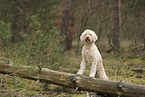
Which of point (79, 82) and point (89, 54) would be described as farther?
point (89, 54)

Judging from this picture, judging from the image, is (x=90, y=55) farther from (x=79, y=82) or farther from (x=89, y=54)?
(x=79, y=82)

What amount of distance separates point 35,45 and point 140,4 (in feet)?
29.7

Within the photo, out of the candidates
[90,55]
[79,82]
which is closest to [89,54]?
[90,55]

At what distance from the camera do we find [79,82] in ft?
14.5

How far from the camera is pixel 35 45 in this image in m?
7.27

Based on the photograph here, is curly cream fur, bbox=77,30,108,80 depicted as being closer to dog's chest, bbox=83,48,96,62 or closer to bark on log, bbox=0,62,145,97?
dog's chest, bbox=83,48,96,62

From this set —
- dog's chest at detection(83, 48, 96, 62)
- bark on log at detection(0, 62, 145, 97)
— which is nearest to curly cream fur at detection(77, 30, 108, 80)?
dog's chest at detection(83, 48, 96, 62)

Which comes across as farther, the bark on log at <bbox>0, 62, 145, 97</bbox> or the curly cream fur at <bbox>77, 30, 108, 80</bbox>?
the curly cream fur at <bbox>77, 30, 108, 80</bbox>

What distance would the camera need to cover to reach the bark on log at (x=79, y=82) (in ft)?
13.0

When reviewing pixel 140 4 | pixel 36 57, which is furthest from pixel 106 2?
pixel 36 57

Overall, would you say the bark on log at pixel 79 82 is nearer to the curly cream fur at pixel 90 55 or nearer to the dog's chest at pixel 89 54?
the curly cream fur at pixel 90 55

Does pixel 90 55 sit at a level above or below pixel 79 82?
above

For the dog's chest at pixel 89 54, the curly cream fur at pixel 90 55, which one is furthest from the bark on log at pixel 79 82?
the dog's chest at pixel 89 54

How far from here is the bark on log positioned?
3961mm
